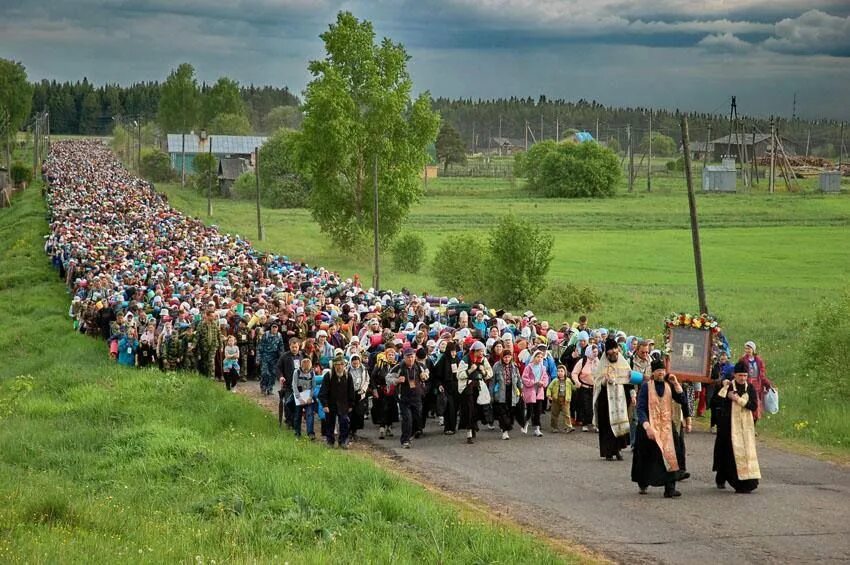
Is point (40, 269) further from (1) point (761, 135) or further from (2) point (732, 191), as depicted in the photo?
(1) point (761, 135)

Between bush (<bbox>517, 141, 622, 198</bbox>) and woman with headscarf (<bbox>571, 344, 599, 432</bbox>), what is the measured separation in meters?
72.6

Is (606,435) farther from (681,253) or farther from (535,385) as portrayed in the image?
(681,253)

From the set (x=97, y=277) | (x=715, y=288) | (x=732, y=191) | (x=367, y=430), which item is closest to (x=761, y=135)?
(x=732, y=191)

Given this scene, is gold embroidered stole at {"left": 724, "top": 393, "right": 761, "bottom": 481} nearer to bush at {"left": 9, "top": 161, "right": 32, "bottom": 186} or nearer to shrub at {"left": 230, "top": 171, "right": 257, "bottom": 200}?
shrub at {"left": 230, "top": 171, "right": 257, "bottom": 200}

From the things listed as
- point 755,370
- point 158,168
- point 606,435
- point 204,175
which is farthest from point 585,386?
point 158,168

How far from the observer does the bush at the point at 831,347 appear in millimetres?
20656

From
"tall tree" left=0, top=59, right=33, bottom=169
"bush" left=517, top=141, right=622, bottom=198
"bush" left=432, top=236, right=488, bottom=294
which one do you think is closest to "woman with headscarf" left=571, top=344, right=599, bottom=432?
"bush" left=432, top=236, right=488, bottom=294

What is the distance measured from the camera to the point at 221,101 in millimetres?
151750

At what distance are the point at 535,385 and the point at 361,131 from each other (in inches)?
1390

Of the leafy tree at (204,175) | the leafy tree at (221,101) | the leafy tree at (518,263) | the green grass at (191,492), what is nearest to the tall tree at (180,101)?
the leafy tree at (221,101)

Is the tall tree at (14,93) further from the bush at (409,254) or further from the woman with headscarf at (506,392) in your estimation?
the woman with headscarf at (506,392)

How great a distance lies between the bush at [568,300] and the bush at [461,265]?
10.6 feet

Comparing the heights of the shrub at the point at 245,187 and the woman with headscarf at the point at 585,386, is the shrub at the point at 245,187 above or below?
above

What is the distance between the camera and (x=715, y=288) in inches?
1588
